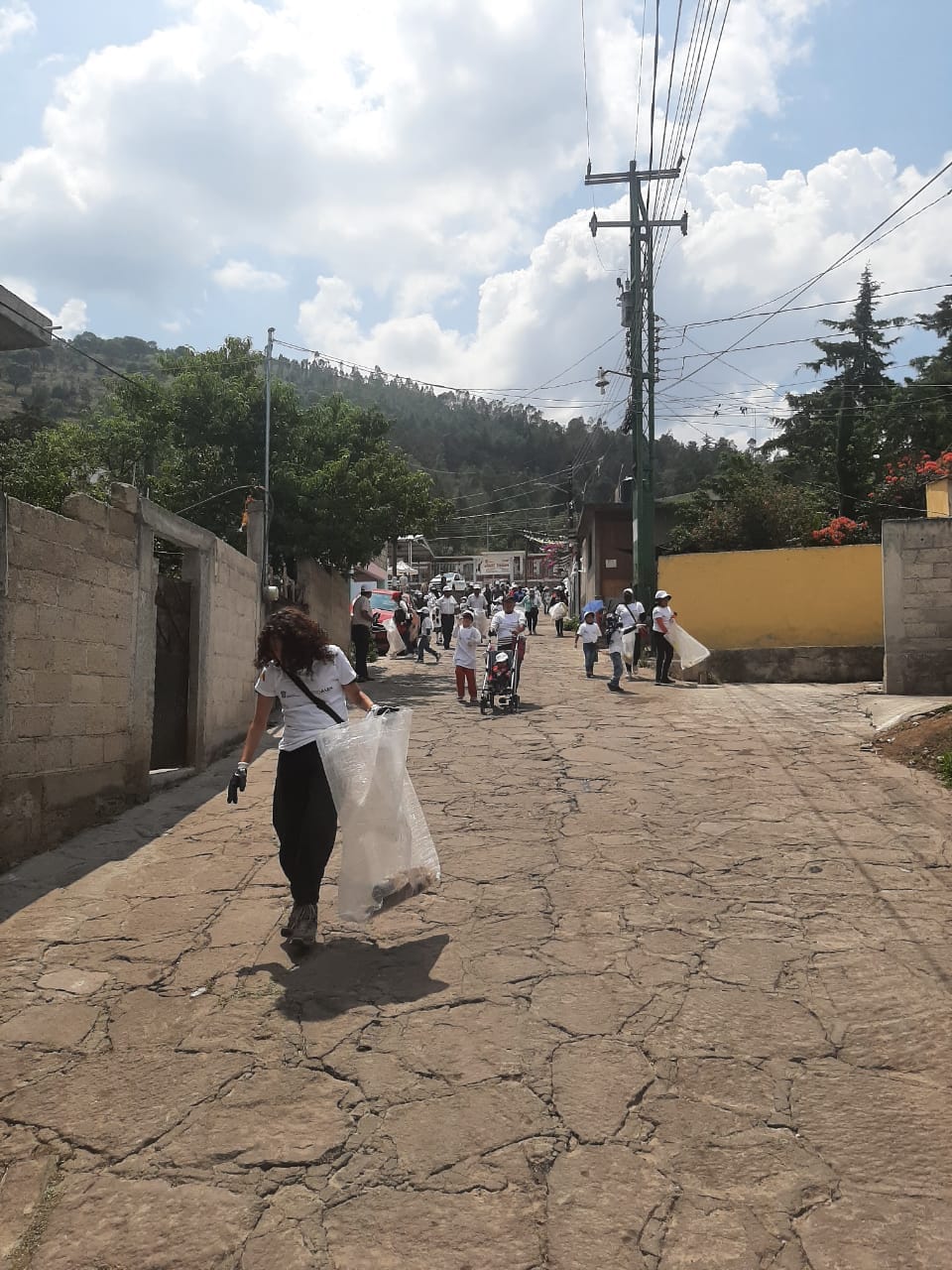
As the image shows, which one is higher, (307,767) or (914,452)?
(914,452)

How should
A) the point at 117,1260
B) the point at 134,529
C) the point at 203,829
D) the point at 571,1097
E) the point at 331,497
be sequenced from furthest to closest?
the point at 331,497 → the point at 134,529 → the point at 203,829 → the point at 571,1097 → the point at 117,1260

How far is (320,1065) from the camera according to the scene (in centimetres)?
329

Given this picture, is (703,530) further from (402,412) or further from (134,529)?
(402,412)

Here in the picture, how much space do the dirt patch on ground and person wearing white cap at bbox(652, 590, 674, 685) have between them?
4.83 metres

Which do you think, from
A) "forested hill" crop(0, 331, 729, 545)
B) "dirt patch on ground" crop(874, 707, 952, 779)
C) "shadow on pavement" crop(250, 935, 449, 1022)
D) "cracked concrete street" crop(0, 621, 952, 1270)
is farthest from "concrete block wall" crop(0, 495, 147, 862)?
"forested hill" crop(0, 331, 729, 545)

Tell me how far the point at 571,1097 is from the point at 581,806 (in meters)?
3.98

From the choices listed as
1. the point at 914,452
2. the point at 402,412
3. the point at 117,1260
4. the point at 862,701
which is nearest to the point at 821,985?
the point at 117,1260

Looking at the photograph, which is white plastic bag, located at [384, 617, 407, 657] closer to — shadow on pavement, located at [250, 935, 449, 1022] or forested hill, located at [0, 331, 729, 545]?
shadow on pavement, located at [250, 935, 449, 1022]

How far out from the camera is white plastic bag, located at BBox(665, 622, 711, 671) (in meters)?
14.2

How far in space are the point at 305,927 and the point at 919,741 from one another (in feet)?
21.4

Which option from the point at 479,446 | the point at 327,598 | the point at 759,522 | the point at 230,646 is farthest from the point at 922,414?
the point at 479,446

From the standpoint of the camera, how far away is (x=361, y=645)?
1568 cm

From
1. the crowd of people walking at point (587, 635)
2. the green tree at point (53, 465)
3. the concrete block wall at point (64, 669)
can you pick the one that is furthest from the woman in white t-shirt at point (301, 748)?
the green tree at point (53, 465)

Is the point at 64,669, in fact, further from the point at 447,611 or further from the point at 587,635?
the point at 447,611
